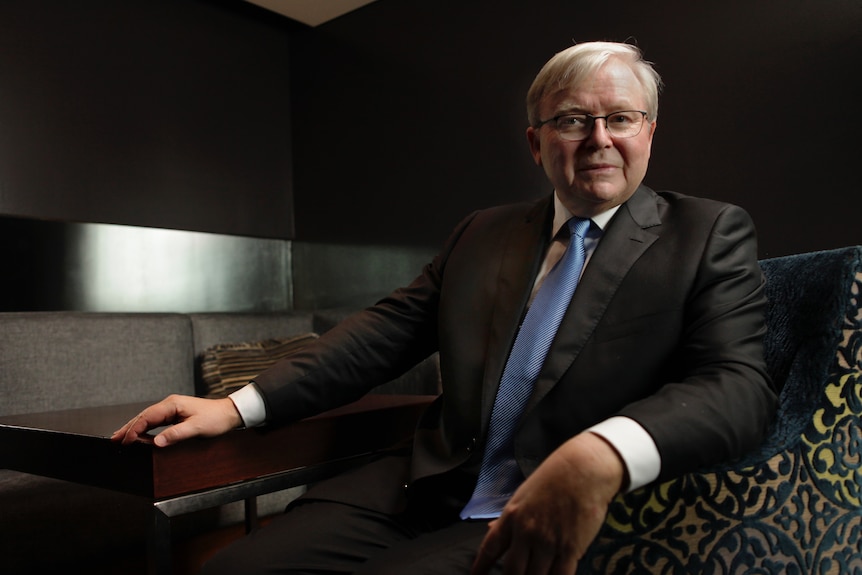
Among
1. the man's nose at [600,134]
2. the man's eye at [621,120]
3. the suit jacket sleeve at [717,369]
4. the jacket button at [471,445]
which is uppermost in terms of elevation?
the man's eye at [621,120]

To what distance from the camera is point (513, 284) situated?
145cm

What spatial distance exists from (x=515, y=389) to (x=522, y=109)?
1910 millimetres

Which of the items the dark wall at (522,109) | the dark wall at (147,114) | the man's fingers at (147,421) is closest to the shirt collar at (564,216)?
the man's fingers at (147,421)

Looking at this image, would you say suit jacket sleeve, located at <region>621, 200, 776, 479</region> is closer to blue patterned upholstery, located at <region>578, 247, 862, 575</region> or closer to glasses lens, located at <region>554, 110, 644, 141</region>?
blue patterned upholstery, located at <region>578, 247, 862, 575</region>

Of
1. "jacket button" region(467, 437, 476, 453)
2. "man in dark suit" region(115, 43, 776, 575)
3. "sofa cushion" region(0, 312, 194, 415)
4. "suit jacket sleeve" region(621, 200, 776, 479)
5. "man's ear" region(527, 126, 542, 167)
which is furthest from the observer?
"sofa cushion" region(0, 312, 194, 415)

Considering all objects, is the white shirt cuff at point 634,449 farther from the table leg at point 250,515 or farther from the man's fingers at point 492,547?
the table leg at point 250,515

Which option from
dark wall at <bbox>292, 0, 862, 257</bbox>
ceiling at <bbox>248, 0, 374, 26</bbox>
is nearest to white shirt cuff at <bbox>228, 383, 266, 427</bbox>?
dark wall at <bbox>292, 0, 862, 257</bbox>

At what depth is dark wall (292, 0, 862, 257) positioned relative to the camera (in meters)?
2.23

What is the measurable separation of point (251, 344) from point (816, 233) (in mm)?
2106

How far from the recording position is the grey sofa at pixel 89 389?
2.22 meters

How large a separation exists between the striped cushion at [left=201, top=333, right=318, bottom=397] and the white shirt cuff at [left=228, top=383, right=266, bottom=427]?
1372mm

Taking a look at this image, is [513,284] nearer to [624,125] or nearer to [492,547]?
[624,125]

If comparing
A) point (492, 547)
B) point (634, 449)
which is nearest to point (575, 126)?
point (634, 449)

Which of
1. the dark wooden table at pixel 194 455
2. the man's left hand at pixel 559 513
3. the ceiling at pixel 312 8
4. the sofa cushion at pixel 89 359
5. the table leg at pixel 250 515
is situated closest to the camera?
the man's left hand at pixel 559 513
